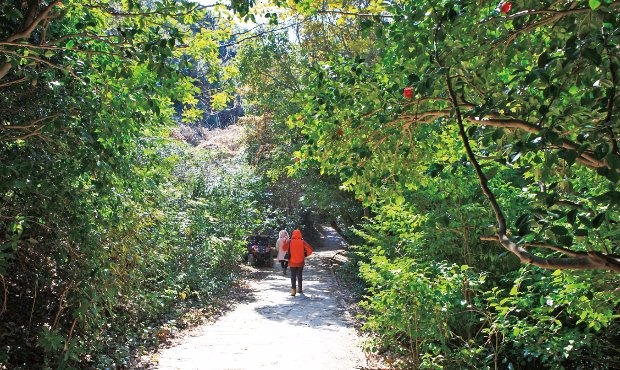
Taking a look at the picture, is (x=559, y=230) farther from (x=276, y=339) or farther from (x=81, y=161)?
(x=276, y=339)

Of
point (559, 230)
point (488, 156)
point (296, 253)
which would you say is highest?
point (488, 156)

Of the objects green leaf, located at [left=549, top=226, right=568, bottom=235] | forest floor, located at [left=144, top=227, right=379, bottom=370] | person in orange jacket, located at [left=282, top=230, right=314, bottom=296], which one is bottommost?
forest floor, located at [left=144, top=227, right=379, bottom=370]

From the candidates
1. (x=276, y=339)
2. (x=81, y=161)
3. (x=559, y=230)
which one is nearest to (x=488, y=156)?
(x=559, y=230)

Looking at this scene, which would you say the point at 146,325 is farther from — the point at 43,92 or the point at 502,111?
the point at 502,111

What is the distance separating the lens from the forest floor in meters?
7.58

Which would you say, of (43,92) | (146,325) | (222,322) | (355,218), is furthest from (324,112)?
(355,218)

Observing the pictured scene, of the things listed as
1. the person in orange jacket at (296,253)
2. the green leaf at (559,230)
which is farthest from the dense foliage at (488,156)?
the person in orange jacket at (296,253)

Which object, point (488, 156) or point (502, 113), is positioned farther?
point (488, 156)

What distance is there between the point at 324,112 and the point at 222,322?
717cm

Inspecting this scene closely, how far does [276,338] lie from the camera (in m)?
9.18

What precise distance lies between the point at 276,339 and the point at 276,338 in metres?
0.08

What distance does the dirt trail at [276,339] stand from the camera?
24.8 feet

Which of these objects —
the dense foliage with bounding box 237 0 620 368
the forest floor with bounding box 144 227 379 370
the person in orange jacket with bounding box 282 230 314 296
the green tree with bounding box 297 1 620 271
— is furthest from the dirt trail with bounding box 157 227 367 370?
the green tree with bounding box 297 1 620 271

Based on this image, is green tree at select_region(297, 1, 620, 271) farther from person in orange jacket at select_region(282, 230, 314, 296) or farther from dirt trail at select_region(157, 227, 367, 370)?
person in orange jacket at select_region(282, 230, 314, 296)
